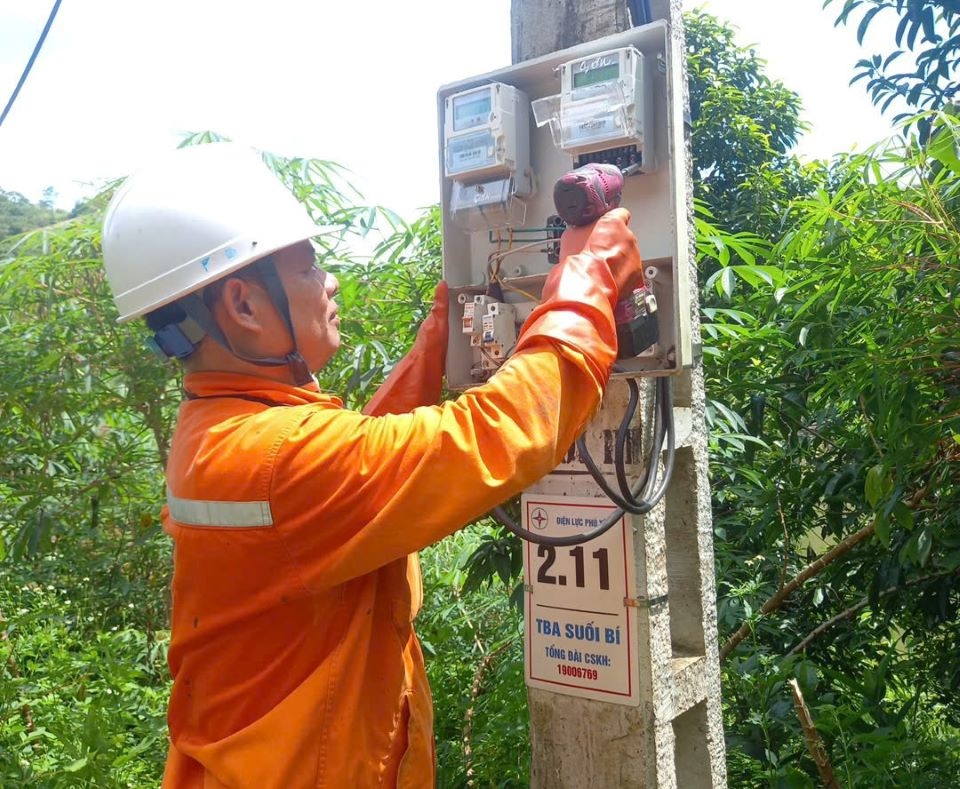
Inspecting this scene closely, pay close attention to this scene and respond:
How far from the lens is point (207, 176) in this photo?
1.44 m

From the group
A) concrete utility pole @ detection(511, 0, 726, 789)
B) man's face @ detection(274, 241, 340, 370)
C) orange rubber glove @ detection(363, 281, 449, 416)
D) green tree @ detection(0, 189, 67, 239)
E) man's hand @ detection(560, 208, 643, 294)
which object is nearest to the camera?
man's hand @ detection(560, 208, 643, 294)

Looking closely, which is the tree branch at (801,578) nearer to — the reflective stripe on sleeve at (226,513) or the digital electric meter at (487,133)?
the digital electric meter at (487,133)

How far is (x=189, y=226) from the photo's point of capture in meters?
1.39

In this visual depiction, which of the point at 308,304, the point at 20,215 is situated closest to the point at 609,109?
the point at 308,304

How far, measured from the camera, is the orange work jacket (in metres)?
1.14

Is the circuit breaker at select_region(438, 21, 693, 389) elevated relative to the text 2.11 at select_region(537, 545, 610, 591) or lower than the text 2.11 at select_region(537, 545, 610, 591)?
Result: elevated

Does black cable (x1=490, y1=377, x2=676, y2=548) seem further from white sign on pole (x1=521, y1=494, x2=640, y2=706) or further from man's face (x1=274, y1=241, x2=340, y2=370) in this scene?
man's face (x1=274, y1=241, x2=340, y2=370)

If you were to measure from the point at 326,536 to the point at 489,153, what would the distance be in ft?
2.88

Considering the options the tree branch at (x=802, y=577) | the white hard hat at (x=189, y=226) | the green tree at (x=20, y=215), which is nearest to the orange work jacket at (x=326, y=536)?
the white hard hat at (x=189, y=226)

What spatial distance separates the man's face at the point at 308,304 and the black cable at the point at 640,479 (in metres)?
0.50

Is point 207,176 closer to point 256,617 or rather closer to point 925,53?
point 256,617

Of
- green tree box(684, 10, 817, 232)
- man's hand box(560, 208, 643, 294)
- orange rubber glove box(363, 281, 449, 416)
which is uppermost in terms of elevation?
green tree box(684, 10, 817, 232)

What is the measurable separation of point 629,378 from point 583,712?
26.1 inches

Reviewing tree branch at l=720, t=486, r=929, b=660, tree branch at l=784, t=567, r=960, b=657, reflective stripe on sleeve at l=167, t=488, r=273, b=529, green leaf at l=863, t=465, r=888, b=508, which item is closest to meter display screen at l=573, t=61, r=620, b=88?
reflective stripe on sleeve at l=167, t=488, r=273, b=529
